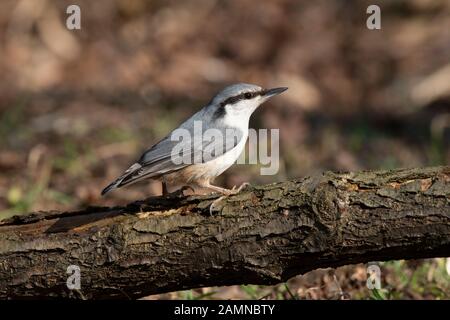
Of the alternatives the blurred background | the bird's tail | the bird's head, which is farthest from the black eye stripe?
the blurred background

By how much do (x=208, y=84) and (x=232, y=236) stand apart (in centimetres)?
694

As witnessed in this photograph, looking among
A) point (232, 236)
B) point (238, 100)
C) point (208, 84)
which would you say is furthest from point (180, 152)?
point (208, 84)

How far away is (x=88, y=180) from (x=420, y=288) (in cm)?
336

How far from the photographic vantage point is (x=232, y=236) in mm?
3594

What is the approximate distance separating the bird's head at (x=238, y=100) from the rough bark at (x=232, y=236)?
1248 millimetres

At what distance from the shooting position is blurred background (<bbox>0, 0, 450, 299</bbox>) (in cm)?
705

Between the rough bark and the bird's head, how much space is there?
49.1 inches

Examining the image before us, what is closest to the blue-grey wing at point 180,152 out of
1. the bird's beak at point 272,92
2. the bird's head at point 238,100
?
the bird's head at point 238,100

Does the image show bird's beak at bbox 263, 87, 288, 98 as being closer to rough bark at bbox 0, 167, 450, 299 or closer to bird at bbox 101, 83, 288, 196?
bird at bbox 101, 83, 288, 196

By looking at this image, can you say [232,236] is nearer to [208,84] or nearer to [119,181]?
[119,181]

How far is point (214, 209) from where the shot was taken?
366 cm

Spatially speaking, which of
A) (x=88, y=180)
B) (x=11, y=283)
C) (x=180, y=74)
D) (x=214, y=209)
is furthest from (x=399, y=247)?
(x=180, y=74)

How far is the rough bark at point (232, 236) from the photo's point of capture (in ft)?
11.2

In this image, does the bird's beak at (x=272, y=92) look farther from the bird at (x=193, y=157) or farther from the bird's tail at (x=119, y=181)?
the bird's tail at (x=119, y=181)
